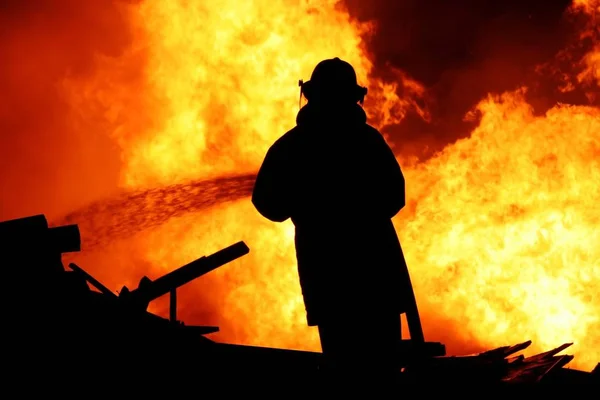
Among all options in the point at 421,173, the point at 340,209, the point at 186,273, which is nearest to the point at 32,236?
the point at 186,273

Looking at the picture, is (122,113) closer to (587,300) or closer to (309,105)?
(587,300)

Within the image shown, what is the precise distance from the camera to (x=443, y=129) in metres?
17.6

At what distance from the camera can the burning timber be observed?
3.98 m

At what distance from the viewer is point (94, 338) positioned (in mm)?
4227

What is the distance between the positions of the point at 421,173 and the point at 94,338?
13.5m

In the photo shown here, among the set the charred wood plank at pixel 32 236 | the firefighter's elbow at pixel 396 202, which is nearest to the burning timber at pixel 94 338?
the charred wood plank at pixel 32 236

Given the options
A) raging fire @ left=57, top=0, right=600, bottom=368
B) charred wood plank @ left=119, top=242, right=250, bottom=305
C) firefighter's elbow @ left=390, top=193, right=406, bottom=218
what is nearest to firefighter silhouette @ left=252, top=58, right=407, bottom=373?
firefighter's elbow @ left=390, top=193, right=406, bottom=218

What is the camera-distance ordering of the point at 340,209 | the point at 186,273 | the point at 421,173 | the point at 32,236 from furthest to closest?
the point at 421,173
the point at 186,273
the point at 32,236
the point at 340,209

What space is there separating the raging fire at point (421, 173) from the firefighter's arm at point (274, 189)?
43.2 ft

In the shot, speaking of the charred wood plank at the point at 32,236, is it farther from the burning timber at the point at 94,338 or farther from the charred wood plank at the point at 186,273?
the charred wood plank at the point at 186,273

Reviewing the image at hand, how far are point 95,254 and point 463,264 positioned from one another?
11335mm

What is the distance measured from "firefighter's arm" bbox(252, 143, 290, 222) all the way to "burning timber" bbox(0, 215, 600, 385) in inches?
42.9

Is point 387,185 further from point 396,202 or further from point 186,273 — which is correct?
point 186,273

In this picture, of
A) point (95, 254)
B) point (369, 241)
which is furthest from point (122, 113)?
point (369, 241)
